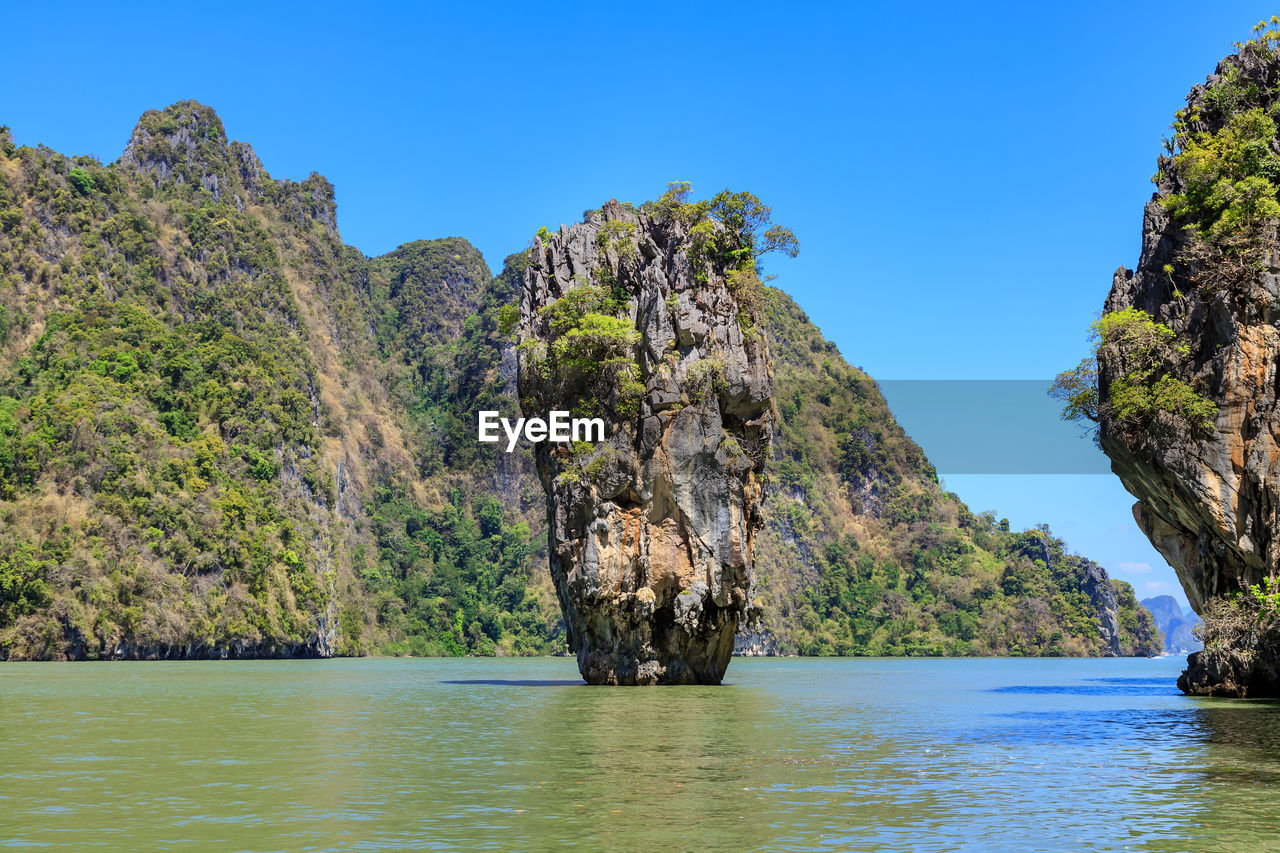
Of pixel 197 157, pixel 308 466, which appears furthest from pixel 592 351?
pixel 197 157

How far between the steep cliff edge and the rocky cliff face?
0.03 m

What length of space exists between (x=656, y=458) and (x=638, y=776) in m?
Result: 21.8

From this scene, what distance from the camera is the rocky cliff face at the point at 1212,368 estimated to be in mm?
29016

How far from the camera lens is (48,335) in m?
89.0

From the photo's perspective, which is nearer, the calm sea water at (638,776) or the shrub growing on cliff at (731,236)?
the calm sea water at (638,776)

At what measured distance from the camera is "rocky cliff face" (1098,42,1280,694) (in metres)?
29.0

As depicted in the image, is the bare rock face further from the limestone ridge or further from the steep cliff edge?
the limestone ridge

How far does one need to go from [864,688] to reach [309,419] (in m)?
72.7

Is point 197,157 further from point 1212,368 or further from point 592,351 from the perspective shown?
point 1212,368

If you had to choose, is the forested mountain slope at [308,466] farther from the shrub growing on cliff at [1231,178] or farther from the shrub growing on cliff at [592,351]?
the shrub growing on cliff at [1231,178]

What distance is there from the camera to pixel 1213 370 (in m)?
30.0

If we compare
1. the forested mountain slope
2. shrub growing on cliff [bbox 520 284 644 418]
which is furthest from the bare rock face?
the forested mountain slope

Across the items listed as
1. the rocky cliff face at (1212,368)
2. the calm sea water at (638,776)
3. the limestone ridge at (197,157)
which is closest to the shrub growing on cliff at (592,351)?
the calm sea water at (638,776)

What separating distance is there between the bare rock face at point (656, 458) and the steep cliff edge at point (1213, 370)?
35.7ft
